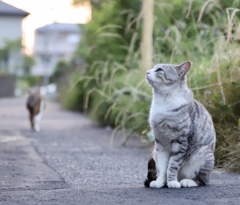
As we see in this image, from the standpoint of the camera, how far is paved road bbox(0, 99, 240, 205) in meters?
6.56

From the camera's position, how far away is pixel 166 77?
7270 millimetres

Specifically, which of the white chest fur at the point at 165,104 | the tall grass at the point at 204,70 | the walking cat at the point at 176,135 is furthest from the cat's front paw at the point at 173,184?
the tall grass at the point at 204,70

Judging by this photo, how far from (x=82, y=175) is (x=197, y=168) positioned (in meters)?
2.04

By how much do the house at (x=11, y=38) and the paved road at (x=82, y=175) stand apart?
38.1 m

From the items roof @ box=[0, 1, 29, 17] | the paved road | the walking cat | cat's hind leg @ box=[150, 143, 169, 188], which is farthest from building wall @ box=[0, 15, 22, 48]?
cat's hind leg @ box=[150, 143, 169, 188]

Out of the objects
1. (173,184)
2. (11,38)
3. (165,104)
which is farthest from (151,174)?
(11,38)

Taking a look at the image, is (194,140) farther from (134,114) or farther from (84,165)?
(134,114)

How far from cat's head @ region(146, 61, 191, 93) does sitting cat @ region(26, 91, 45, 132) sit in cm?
965

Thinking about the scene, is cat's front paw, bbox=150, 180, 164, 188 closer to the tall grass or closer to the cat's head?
the cat's head

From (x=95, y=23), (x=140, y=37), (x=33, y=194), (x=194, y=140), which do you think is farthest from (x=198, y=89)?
(x=95, y=23)

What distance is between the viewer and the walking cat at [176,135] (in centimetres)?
Answer: 711

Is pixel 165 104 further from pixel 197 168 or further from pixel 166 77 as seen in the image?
pixel 197 168

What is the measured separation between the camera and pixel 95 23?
20141 mm

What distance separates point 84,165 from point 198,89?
91.0 inches
